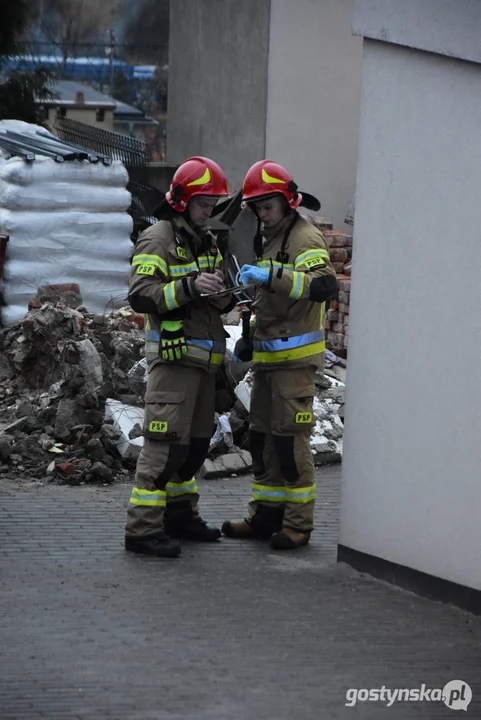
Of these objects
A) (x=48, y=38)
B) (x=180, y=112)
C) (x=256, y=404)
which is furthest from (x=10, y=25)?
(x=48, y=38)

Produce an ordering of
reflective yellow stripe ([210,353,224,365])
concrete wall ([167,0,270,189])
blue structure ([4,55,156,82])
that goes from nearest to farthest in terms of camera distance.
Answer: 1. reflective yellow stripe ([210,353,224,365])
2. concrete wall ([167,0,270,189])
3. blue structure ([4,55,156,82])

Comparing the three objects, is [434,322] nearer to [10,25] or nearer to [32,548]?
[32,548]

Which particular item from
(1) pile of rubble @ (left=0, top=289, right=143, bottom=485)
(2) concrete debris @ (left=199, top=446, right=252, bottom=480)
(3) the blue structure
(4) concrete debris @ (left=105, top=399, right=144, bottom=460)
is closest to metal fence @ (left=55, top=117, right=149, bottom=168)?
(1) pile of rubble @ (left=0, top=289, right=143, bottom=485)

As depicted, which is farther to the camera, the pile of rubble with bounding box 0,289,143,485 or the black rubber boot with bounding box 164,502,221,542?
the pile of rubble with bounding box 0,289,143,485

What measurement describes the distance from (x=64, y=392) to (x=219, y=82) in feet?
35.6

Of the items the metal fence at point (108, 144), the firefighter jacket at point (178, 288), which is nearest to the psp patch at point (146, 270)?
the firefighter jacket at point (178, 288)

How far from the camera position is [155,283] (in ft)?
20.1

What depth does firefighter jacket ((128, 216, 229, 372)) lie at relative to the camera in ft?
20.0

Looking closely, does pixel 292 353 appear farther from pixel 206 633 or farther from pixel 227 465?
pixel 227 465

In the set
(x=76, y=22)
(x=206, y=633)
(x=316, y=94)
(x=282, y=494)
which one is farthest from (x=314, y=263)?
(x=76, y=22)

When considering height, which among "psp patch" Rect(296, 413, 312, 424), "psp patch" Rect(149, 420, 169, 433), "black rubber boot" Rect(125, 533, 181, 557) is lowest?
"black rubber boot" Rect(125, 533, 181, 557)

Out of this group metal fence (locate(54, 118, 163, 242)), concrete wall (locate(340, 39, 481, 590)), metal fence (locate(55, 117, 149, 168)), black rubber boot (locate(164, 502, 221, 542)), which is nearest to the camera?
concrete wall (locate(340, 39, 481, 590))

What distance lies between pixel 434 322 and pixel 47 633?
2.20m

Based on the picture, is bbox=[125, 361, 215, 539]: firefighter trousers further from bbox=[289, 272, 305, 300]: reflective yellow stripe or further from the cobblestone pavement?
bbox=[289, 272, 305, 300]: reflective yellow stripe
